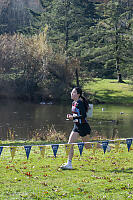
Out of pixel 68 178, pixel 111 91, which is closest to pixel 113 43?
pixel 111 91

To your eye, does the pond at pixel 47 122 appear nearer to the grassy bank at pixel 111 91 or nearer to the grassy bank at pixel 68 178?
the grassy bank at pixel 68 178

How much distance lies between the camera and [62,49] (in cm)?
4697

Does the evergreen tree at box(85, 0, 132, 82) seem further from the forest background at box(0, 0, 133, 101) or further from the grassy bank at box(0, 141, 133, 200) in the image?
the grassy bank at box(0, 141, 133, 200)

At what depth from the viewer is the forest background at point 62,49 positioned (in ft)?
144

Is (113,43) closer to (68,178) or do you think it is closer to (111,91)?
(111,91)

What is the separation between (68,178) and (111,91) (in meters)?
42.2

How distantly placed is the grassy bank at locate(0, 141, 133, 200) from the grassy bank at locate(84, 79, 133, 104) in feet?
114

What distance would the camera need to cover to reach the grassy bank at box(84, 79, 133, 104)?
1802 inches

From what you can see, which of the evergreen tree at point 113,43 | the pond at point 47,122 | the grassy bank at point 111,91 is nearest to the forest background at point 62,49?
the evergreen tree at point 113,43

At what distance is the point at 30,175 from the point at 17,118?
20816mm

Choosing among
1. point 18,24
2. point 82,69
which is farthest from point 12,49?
point 18,24

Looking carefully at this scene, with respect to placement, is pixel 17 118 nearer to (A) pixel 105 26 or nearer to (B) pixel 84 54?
(B) pixel 84 54

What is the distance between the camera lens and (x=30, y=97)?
4369 centimetres

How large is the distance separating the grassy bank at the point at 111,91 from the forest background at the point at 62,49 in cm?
131
